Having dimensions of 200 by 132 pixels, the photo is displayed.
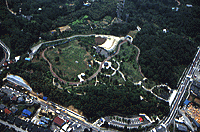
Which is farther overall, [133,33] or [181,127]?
[133,33]

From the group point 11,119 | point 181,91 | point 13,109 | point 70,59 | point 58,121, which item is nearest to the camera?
point 58,121

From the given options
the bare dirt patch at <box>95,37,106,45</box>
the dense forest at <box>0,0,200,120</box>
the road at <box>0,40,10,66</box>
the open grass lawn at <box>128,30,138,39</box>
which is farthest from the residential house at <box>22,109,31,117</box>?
the open grass lawn at <box>128,30,138,39</box>

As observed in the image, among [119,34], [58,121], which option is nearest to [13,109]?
[58,121]

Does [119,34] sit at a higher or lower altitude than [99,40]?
higher

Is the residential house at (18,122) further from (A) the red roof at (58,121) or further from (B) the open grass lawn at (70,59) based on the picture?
(B) the open grass lawn at (70,59)

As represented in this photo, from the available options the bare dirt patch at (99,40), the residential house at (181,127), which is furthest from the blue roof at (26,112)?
the residential house at (181,127)

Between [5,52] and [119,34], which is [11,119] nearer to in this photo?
[5,52]

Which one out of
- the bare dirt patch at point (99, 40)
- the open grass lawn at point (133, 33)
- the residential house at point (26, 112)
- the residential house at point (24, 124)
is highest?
the open grass lawn at point (133, 33)

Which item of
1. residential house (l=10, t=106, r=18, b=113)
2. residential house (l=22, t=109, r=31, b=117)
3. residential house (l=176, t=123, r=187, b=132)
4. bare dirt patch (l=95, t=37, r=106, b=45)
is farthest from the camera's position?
bare dirt patch (l=95, t=37, r=106, b=45)

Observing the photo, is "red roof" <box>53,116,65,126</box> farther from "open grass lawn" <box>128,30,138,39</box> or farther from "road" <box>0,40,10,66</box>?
"open grass lawn" <box>128,30,138,39</box>

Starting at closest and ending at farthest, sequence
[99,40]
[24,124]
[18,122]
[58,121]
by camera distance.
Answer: [24,124], [18,122], [58,121], [99,40]
